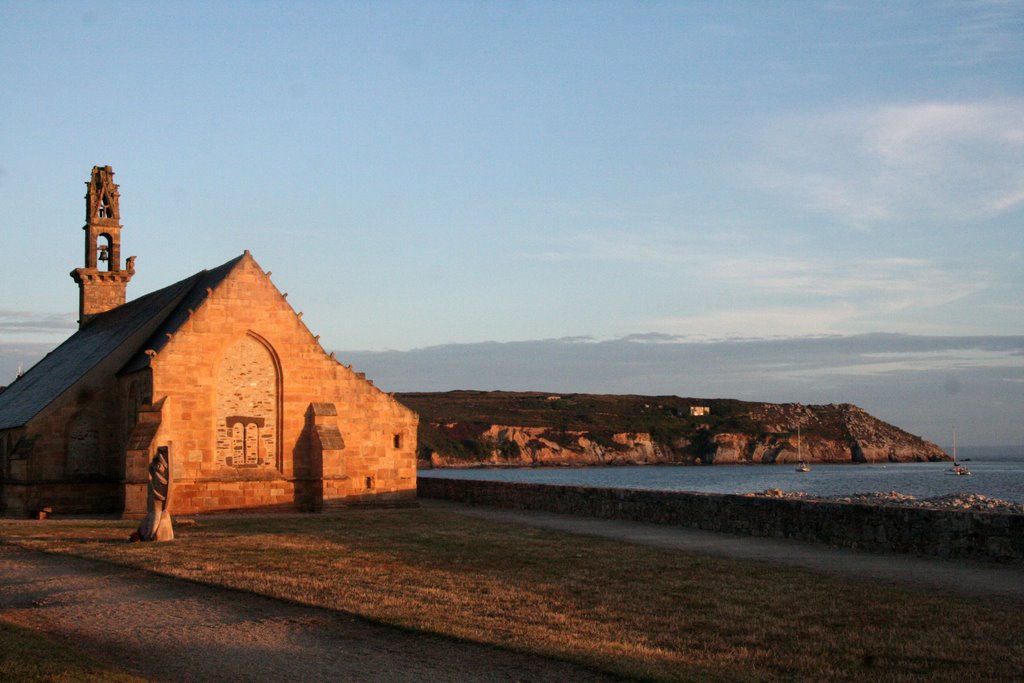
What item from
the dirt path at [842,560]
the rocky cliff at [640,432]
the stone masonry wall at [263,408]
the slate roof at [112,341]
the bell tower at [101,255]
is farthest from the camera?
the rocky cliff at [640,432]

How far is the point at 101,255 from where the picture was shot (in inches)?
1686

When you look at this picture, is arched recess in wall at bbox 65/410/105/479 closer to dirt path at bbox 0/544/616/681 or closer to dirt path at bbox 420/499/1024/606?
dirt path at bbox 420/499/1024/606

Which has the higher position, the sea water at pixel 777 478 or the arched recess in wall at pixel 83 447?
the arched recess in wall at pixel 83 447

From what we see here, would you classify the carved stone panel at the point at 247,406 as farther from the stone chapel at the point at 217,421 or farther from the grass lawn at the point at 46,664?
the grass lawn at the point at 46,664

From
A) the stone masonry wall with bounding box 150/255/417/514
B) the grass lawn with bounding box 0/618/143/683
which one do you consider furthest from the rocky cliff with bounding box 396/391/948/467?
the grass lawn with bounding box 0/618/143/683

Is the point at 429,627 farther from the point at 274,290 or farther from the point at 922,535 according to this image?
the point at 274,290

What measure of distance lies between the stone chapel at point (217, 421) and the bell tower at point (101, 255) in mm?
9162

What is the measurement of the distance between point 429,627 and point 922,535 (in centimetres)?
1005

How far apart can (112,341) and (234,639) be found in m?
26.6

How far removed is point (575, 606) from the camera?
12.1 m

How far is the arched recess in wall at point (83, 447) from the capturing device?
3158 centimetres

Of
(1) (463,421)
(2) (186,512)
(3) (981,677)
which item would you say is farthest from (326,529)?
(1) (463,421)

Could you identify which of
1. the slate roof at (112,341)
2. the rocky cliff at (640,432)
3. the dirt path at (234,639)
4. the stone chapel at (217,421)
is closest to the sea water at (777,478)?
the rocky cliff at (640,432)

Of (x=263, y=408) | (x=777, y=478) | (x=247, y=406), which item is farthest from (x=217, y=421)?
(x=777, y=478)
